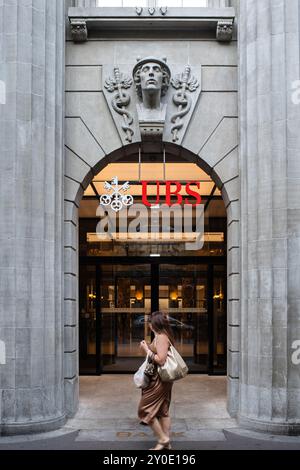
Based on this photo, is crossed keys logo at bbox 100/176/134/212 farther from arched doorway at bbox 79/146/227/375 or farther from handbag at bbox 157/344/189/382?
arched doorway at bbox 79/146/227/375

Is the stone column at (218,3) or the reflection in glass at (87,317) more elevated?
the stone column at (218,3)

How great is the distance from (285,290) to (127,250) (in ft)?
20.9

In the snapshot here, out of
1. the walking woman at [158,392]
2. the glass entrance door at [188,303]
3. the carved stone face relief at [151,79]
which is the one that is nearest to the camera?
the walking woman at [158,392]

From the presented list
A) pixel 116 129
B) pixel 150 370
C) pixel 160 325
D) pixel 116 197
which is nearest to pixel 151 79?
pixel 116 129

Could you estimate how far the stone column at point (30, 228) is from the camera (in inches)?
356

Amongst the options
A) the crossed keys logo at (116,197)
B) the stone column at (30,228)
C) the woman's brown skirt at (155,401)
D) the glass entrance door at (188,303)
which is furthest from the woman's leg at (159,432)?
the glass entrance door at (188,303)

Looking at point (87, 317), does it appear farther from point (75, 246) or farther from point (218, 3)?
point (218, 3)

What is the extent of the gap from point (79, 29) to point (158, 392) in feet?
23.0

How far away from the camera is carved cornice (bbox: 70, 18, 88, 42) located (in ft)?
33.4

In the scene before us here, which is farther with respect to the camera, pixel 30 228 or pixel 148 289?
pixel 148 289

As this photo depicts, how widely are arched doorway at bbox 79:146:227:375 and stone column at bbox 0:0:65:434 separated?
4.91 metres

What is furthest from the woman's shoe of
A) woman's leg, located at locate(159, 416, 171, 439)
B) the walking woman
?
woman's leg, located at locate(159, 416, 171, 439)

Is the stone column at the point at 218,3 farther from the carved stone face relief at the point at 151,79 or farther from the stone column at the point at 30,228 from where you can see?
the stone column at the point at 30,228

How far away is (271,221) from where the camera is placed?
9.26 metres
